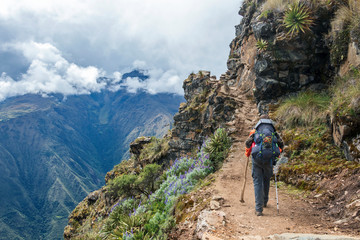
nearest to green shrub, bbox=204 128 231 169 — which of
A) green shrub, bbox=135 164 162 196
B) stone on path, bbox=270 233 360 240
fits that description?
stone on path, bbox=270 233 360 240

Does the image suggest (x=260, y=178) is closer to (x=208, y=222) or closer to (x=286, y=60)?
(x=208, y=222)

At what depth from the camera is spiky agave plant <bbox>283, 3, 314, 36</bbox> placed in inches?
441

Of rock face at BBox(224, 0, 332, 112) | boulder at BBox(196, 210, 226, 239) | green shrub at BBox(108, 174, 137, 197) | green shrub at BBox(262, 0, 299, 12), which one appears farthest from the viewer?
green shrub at BBox(108, 174, 137, 197)

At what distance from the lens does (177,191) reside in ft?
26.5

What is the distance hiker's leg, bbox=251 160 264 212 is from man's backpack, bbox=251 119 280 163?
272 mm

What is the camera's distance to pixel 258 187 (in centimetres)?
501

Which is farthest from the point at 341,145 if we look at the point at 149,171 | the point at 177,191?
the point at 149,171

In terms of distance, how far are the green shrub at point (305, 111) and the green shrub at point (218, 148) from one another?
2.82 metres

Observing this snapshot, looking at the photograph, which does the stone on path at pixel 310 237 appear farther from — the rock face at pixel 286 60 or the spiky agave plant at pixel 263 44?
the spiky agave plant at pixel 263 44

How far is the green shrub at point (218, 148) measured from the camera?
401 inches

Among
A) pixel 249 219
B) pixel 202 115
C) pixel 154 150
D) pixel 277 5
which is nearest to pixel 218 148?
pixel 249 219

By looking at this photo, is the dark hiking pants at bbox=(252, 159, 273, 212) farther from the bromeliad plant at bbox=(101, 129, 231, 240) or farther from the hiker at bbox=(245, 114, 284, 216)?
the bromeliad plant at bbox=(101, 129, 231, 240)

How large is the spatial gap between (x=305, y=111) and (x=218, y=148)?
4.23 meters

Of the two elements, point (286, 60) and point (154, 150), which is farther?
point (154, 150)
